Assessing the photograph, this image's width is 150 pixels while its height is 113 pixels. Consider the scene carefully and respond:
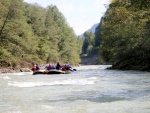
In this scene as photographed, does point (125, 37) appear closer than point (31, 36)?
Yes

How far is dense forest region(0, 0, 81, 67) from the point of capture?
51875 millimetres

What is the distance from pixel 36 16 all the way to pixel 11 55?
2042 centimetres

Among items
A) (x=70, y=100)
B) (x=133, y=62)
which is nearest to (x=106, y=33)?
(x=133, y=62)

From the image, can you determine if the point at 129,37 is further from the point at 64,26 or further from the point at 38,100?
the point at 64,26

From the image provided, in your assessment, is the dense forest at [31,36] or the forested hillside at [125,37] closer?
the forested hillside at [125,37]

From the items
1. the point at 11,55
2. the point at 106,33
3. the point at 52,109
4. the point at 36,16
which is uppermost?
the point at 36,16

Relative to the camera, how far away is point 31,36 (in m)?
63.1

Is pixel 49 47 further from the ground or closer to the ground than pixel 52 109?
further from the ground

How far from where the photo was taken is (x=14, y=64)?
52.7 meters

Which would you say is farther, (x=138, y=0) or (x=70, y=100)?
(x=138, y=0)

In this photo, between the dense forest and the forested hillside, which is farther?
the dense forest

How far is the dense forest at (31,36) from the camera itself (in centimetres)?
5188

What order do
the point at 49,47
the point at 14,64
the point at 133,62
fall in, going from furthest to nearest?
the point at 49,47, the point at 14,64, the point at 133,62

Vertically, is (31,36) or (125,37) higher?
(31,36)
